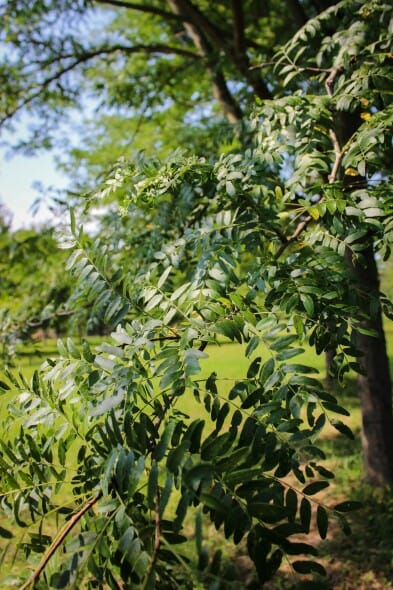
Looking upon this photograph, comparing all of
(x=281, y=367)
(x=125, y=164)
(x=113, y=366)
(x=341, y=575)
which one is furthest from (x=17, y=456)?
(x=341, y=575)

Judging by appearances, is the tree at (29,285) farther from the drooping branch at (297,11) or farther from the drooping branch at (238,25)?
the drooping branch at (297,11)

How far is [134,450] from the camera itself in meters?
0.81

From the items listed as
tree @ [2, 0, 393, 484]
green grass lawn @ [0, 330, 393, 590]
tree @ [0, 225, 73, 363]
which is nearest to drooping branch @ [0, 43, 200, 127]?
tree @ [2, 0, 393, 484]

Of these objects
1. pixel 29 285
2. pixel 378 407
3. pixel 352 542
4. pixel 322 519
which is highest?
pixel 29 285

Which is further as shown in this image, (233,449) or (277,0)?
(277,0)

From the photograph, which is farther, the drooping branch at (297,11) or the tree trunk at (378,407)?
the tree trunk at (378,407)

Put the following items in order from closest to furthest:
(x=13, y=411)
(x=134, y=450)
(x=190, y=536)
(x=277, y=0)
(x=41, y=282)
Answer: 1. (x=134, y=450)
2. (x=13, y=411)
3. (x=190, y=536)
4. (x=41, y=282)
5. (x=277, y=0)

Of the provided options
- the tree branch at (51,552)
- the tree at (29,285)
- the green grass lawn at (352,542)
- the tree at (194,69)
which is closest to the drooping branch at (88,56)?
the tree at (194,69)

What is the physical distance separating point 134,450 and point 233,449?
7.5 inches

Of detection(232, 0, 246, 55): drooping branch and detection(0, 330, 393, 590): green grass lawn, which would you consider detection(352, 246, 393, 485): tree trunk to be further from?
detection(232, 0, 246, 55): drooping branch

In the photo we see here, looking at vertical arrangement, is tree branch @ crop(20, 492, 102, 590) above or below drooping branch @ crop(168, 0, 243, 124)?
below

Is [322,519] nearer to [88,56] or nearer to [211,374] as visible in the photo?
[211,374]

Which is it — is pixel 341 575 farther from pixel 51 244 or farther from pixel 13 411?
pixel 51 244

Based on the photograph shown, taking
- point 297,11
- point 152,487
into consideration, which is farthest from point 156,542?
point 297,11
